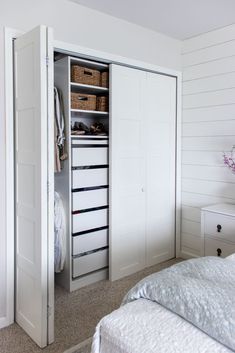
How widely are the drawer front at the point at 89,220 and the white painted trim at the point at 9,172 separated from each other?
681mm

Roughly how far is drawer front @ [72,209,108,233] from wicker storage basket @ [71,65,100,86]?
3.99ft

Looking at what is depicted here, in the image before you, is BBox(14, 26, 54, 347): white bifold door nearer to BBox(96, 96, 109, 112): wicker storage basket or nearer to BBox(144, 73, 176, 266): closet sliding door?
BBox(96, 96, 109, 112): wicker storage basket

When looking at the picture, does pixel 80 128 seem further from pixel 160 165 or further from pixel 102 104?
pixel 160 165

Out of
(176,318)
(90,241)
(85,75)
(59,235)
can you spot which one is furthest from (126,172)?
(176,318)

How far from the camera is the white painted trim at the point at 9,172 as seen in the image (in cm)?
219

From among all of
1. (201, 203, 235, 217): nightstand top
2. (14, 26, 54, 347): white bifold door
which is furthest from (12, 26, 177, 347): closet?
(201, 203, 235, 217): nightstand top

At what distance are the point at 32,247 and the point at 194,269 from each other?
110 cm

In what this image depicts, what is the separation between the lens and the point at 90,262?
297 centimetres

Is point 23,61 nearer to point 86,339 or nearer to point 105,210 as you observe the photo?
point 105,210

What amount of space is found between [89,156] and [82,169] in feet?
0.46

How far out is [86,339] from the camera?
7.02ft

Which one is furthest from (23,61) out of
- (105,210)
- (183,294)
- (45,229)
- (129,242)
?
(129,242)

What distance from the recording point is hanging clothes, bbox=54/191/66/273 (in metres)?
2.72

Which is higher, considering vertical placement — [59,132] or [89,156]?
[59,132]
